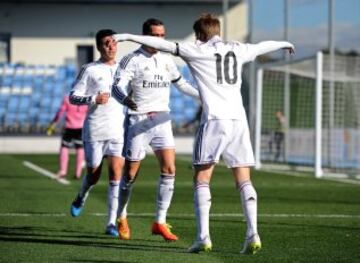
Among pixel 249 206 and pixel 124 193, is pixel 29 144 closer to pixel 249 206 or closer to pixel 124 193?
pixel 124 193

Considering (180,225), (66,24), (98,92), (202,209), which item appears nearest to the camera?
(202,209)

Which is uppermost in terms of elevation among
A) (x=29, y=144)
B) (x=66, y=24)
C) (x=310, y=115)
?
(x=66, y=24)

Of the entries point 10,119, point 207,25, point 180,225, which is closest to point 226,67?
point 207,25

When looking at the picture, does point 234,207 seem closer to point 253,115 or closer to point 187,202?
point 187,202

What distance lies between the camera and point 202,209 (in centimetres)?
941

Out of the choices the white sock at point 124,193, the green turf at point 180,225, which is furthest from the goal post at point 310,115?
the white sock at point 124,193

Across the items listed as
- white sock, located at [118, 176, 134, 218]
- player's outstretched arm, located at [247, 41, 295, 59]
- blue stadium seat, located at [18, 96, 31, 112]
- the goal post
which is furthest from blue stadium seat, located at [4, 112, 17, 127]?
player's outstretched arm, located at [247, 41, 295, 59]

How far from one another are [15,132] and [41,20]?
8.81 metres

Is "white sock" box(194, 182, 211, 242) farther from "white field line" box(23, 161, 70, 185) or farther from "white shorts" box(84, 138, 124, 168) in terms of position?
"white field line" box(23, 161, 70, 185)

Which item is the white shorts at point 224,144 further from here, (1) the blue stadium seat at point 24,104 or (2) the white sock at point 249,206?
(1) the blue stadium seat at point 24,104

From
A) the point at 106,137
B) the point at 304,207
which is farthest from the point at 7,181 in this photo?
the point at 106,137

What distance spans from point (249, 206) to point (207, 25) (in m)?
1.63

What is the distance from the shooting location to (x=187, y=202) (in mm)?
16188

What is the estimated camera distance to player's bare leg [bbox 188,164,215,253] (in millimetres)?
9297
